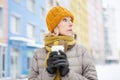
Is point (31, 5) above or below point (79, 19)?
below

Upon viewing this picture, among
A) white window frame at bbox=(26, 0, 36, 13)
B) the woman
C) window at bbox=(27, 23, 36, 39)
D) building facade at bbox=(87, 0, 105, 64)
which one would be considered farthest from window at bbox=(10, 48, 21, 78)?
building facade at bbox=(87, 0, 105, 64)

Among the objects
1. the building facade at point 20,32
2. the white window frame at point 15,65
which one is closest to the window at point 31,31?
the building facade at point 20,32

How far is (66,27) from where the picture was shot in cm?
177

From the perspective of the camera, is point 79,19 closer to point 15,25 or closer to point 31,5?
point 31,5

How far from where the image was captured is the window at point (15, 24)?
48.1 ft

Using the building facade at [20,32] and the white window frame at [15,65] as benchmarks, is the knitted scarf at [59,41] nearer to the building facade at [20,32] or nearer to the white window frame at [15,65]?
the building facade at [20,32]

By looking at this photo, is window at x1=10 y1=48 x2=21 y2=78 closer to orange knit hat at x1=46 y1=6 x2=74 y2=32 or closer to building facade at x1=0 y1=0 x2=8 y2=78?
building facade at x1=0 y1=0 x2=8 y2=78

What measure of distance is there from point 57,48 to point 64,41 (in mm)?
111

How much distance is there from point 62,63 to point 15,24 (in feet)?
45.7

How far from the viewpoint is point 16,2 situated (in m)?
15.0

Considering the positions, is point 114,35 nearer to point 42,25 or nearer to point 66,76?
point 42,25

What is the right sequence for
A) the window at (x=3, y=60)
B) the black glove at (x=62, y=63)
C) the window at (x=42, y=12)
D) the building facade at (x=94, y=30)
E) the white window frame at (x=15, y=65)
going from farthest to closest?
the building facade at (x=94, y=30) → the window at (x=42, y=12) → the white window frame at (x=15, y=65) → the window at (x=3, y=60) → the black glove at (x=62, y=63)

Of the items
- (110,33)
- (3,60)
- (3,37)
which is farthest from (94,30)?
(3,60)

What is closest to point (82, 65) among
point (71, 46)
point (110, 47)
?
point (71, 46)
